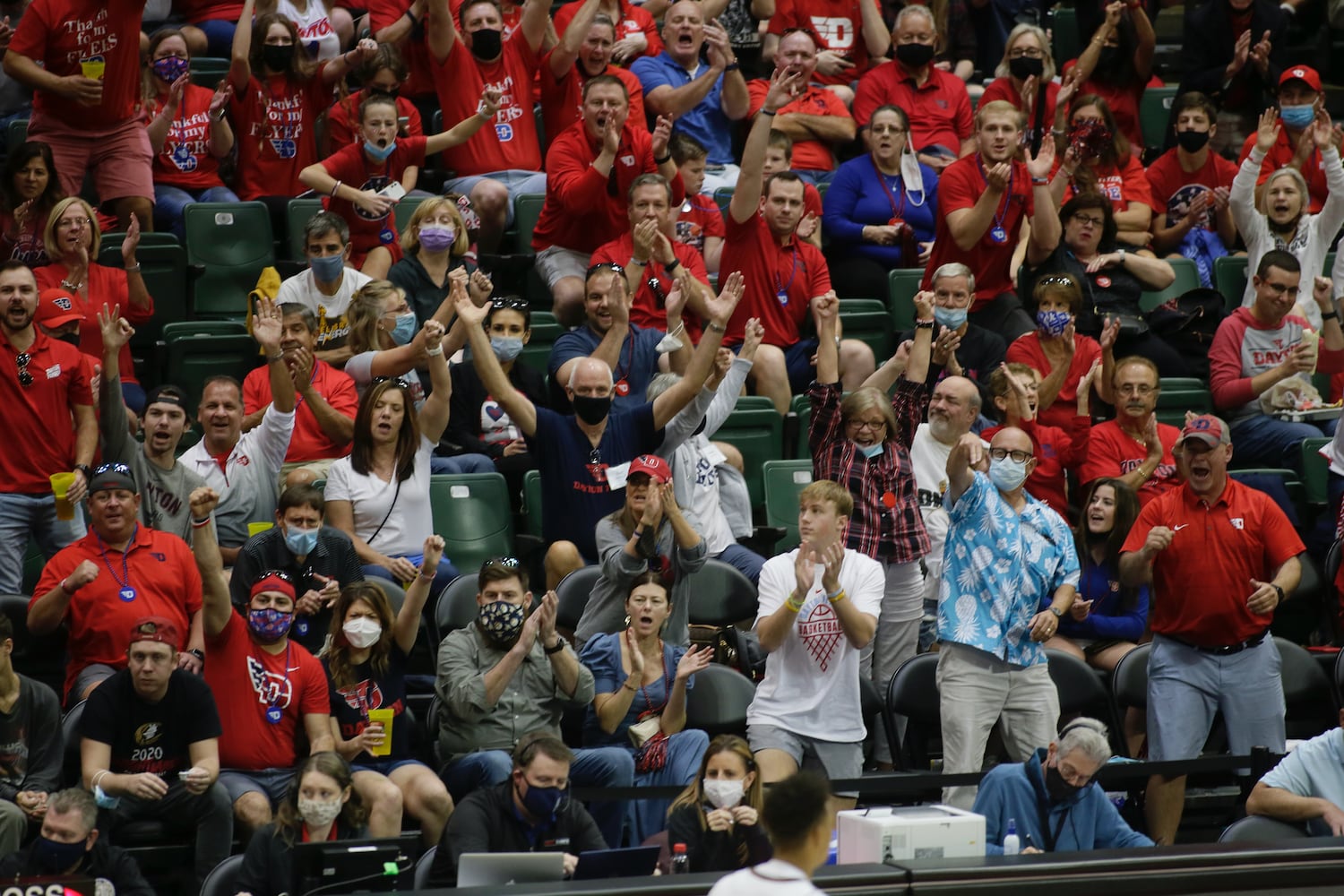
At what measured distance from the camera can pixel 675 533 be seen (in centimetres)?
684

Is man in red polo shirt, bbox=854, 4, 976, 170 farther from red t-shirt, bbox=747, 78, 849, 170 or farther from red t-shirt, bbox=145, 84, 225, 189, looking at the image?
red t-shirt, bbox=145, 84, 225, 189

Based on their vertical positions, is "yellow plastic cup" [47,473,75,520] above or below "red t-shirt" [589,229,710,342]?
below

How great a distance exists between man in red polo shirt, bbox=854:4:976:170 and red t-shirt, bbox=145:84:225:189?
3.78 meters

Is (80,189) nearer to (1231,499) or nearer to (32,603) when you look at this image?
(32,603)

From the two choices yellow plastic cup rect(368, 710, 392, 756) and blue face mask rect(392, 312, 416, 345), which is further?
blue face mask rect(392, 312, 416, 345)

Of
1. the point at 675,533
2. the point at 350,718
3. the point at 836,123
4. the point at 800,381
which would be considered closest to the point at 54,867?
the point at 350,718

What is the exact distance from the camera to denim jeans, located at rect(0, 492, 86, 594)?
6.93 m

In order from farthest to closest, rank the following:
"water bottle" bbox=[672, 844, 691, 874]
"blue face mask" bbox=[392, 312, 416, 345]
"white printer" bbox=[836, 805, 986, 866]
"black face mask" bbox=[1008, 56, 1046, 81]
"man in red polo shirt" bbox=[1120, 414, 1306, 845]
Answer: "black face mask" bbox=[1008, 56, 1046, 81]
"blue face mask" bbox=[392, 312, 416, 345]
"man in red polo shirt" bbox=[1120, 414, 1306, 845]
"water bottle" bbox=[672, 844, 691, 874]
"white printer" bbox=[836, 805, 986, 866]

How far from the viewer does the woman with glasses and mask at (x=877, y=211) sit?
9422mm

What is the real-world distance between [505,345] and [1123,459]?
114 inches

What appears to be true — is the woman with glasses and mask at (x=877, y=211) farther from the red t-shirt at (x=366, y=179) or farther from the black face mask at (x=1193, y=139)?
the red t-shirt at (x=366, y=179)

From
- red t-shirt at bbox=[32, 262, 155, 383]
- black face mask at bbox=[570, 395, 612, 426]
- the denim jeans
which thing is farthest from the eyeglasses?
red t-shirt at bbox=[32, 262, 155, 383]

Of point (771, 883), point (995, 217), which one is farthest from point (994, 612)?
point (771, 883)

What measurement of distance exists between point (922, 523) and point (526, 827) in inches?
92.6
